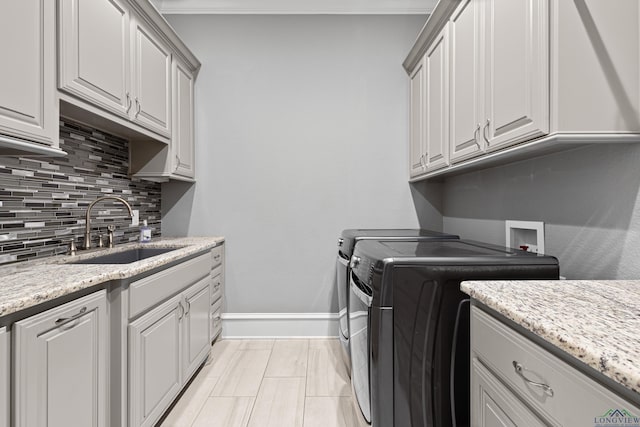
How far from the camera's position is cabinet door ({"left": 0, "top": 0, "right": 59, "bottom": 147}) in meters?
1.15

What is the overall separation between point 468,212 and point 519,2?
1.43 metres

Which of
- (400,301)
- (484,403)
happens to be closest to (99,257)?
(400,301)

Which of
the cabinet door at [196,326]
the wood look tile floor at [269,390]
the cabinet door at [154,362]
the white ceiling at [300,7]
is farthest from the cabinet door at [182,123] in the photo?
the wood look tile floor at [269,390]

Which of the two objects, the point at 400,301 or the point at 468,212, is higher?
the point at 468,212

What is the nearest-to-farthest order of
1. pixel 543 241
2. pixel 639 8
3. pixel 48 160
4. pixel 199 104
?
pixel 639 8 → pixel 543 241 → pixel 48 160 → pixel 199 104

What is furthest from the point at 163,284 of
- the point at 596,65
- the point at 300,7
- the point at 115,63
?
the point at 300,7

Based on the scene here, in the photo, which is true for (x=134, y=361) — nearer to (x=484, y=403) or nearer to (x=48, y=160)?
(x=48, y=160)

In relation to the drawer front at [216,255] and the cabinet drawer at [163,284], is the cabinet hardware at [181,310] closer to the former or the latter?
the cabinet drawer at [163,284]

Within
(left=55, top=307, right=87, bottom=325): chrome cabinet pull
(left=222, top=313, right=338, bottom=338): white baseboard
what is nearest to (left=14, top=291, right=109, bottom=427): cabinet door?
(left=55, top=307, right=87, bottom=325): chrome cabinet pull

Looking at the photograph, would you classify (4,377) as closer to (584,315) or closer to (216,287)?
(584,315)

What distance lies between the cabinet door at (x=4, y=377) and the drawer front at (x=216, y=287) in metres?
1.69

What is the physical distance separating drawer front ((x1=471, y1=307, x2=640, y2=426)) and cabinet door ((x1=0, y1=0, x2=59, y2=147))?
1625mm

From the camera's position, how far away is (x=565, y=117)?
1.17m

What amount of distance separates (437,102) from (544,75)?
3.55ft
